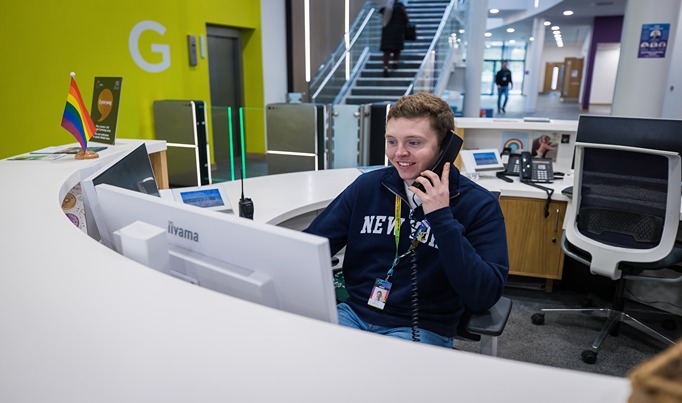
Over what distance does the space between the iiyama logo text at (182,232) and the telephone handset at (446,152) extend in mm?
831

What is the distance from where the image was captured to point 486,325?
5.08ft

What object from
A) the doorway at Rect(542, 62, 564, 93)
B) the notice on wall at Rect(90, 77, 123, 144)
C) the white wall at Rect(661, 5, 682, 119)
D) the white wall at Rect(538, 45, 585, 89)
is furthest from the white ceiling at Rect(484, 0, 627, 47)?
the notice on wall at Rect(90, 77, 123, 144)

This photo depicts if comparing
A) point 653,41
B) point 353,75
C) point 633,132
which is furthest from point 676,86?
point 633,132

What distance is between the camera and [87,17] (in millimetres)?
5406

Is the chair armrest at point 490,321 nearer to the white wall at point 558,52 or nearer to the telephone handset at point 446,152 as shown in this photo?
the telephone handset at point 446,152

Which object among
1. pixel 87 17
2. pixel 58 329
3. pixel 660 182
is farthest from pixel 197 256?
pixel 87 17

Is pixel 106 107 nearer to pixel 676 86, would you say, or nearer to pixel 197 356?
pixel 197 356

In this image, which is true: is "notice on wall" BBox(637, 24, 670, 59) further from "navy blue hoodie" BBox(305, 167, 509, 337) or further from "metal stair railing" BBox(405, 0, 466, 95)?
"navy blue hoodie" BBox(305, 167, 509, 337)

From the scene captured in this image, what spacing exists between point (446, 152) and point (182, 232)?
932 mm

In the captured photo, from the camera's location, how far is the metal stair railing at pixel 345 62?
8.53m

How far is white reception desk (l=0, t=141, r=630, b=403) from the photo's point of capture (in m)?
0.67

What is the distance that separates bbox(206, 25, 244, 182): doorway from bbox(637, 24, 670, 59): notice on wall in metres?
4.46

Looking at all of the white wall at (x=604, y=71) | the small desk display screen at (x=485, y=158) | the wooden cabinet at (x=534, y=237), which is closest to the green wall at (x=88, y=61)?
the small desk display screen at (x=485, y=158)

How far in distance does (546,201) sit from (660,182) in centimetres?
80
